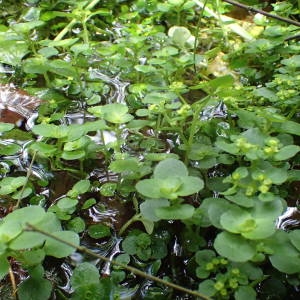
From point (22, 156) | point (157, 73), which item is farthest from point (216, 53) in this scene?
point (22, 156)

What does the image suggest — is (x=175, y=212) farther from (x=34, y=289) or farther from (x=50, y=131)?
(x=50, y=131)

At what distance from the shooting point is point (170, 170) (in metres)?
1.07

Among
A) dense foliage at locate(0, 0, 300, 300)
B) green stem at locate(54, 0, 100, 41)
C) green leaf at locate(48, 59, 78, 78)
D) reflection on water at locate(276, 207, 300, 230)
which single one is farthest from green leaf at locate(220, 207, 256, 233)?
green stem at locate(54, 0, 100, 41)

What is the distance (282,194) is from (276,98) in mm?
368

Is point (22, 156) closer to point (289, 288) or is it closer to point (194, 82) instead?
point (194, 82)

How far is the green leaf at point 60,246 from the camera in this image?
95 cm

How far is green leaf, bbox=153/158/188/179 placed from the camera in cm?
106

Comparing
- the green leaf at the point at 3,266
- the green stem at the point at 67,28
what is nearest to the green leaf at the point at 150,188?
the green leaf at the point at 3,266

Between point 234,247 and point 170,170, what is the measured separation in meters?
0.26

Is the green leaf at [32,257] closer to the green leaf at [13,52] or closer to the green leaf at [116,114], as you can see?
the green leaf at [116,114]

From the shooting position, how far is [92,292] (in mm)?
988

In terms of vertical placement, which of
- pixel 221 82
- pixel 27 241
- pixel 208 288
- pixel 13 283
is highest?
pixel 221 82

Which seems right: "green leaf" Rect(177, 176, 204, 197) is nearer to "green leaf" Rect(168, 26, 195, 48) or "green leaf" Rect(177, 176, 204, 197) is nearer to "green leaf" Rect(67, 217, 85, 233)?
"green leaf" Rect(67, 217, 85, 233)

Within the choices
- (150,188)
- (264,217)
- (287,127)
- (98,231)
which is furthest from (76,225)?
(287,127)
